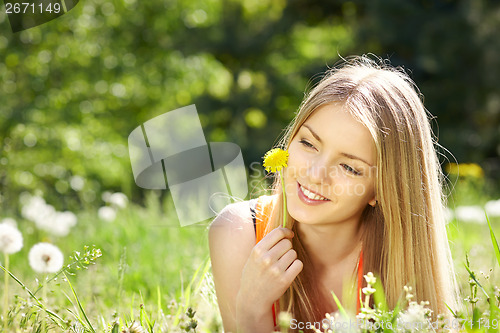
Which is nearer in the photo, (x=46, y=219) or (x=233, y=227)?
(x=233, y=227)

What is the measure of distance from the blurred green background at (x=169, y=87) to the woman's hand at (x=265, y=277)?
0.73m

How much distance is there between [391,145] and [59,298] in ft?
4.47

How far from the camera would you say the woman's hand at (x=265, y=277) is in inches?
63.1

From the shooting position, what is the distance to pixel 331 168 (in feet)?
5.48

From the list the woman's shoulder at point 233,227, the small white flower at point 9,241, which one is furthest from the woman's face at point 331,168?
the small white flower at point 9,241

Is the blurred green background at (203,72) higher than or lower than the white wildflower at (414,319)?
higher

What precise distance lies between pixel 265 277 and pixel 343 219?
14.8 inches

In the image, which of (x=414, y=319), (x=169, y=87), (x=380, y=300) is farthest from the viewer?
(x=169, y=87)

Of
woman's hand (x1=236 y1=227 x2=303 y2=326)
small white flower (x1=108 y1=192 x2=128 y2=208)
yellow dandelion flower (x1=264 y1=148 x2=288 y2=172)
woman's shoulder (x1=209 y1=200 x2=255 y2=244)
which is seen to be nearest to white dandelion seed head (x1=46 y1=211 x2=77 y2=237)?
small white flower (x1=108 y1=192 x2=128 y2=208)

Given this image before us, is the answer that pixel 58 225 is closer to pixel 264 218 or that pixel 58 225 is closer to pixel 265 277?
pixel 264 218

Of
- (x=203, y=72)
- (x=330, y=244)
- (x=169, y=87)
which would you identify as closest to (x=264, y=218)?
(x=330, y=244)

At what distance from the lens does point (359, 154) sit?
1.69 m

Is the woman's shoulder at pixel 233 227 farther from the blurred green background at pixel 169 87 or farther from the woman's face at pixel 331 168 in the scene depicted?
the blurred green background at pixel 169 87

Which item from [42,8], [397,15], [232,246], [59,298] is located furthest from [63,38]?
[397,15]
